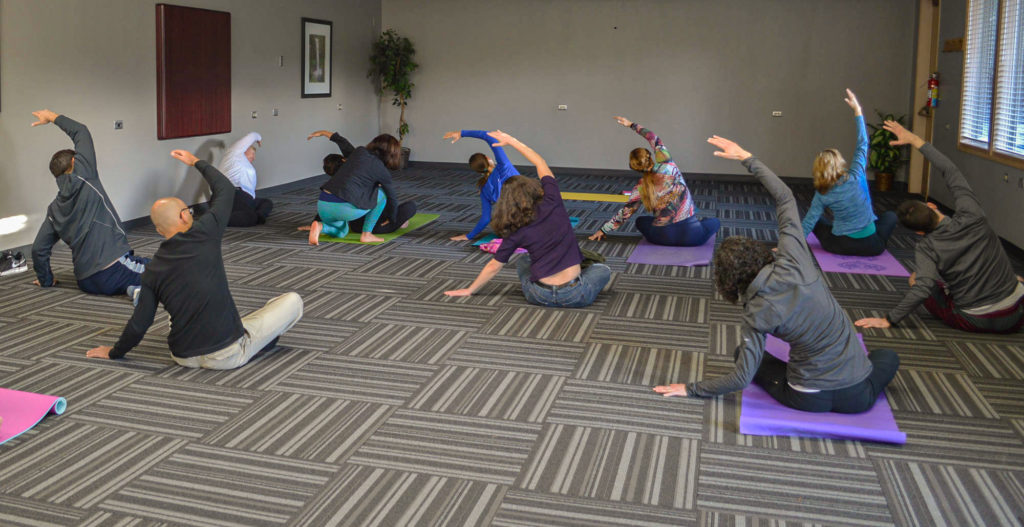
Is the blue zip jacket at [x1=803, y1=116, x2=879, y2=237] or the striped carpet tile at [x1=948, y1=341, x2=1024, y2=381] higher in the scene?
the blue zip jacket at [x1=803, y1=116, x2=879, y2=237]

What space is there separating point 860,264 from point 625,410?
3505 millimetres

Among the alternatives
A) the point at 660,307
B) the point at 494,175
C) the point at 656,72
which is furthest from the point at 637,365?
the point at 656,72

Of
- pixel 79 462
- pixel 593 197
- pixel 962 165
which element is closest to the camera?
pixel 79 462

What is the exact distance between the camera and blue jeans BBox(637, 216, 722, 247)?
22.7 feet

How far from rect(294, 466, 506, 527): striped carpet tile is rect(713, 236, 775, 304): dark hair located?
1.13 metres

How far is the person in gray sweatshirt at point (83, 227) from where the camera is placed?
5254 mm

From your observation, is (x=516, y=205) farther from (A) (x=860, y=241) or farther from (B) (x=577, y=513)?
(A) (x=860, y=241)

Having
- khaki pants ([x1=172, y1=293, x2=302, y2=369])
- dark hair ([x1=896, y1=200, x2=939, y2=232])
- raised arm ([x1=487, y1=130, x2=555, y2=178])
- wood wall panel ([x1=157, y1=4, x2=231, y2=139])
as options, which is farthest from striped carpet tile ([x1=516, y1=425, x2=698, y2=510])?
wood wall panel ([x1=157, y1=4, x2=231, y2=139])

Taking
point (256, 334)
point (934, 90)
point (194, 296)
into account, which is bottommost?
point (256, 334)

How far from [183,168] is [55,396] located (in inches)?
199

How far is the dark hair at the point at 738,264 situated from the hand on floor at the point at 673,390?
0.61m

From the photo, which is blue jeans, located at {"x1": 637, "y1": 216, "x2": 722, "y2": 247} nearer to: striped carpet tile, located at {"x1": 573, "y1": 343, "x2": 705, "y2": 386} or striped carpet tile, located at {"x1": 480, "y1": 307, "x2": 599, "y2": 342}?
striped carpet tile, located at {"x1": 480, "y1": 307, "x2": 599, "y2": 342}

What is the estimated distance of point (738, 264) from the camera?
3.26 m

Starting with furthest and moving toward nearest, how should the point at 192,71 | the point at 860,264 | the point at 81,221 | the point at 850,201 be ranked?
1. the point at 192,71
2. the point at 860,264
3. the point at 850,201
4. the point at 81,221
